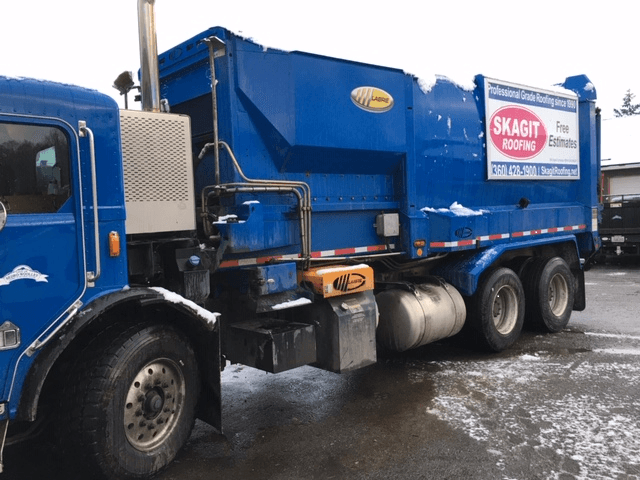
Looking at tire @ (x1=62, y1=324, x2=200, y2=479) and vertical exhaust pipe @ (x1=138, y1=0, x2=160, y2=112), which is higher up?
vertical exhaust pipe @ (x1=138, y1=0, x2=160, y2=112)

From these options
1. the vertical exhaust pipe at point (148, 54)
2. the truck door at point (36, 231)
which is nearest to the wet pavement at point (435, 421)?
the truck door at point (36, 231)

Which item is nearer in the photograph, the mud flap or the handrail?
the handrail

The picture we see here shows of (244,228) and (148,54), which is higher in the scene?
(148,54)

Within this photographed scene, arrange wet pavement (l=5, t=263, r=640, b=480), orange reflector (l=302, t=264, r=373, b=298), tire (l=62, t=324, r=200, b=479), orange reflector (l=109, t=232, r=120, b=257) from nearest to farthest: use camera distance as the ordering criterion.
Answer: tire (l=62, t=324, r=200, b=479) < orange reflector (l=109, t=232, r=120, b=257) < wet pavement (l=5, t=263, r=640, b=480) < orange reflector (l=302, t=264, r=373, b=298)

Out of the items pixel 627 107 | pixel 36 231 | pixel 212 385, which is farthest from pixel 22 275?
pixel 627 107

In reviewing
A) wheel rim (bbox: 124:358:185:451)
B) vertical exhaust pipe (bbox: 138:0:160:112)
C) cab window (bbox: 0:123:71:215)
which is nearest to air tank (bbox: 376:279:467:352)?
wheel rim (bbox: 124:358:185:451)

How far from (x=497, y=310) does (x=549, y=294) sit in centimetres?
122

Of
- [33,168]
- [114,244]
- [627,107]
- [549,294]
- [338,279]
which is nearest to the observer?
[33,168]

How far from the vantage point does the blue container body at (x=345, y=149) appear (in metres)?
4.93

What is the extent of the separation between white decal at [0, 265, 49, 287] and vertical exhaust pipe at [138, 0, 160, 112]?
190cm

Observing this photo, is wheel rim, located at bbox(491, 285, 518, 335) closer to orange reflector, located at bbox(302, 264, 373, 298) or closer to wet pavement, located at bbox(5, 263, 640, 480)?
wet pavement, located at bbox(5, 263, 640, 480)

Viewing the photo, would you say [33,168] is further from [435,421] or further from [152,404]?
[435,421]

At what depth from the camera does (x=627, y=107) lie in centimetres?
6912

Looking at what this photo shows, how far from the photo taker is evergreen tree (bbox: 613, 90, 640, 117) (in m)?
68.2
